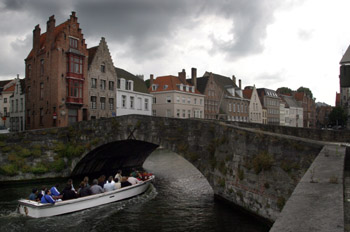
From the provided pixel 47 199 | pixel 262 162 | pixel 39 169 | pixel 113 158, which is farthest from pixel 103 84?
pixel 262 162

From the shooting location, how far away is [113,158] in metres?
28.2

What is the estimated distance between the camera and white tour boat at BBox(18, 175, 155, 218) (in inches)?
565

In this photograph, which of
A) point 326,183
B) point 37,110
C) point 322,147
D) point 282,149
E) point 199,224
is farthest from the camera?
point 37,110

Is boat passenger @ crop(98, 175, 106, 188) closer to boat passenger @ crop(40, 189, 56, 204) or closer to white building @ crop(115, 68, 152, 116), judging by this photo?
boat passenger @ crop(40, 189, 56, 204)

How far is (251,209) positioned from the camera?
13.2 metres

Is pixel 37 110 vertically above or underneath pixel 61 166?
above

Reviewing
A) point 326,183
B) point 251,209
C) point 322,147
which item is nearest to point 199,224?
point 251,209

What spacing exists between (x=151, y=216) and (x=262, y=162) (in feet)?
19.4

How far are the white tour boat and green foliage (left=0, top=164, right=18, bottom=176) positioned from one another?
8.22 meters

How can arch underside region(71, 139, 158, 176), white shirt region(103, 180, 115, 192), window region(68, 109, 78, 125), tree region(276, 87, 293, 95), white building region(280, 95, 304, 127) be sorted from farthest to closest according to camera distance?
tree region(276, 87, 293, 95) < white building region(280, 95, 304, 127) < window region(68, 109, 78, 125) < arch underside region(71, 139, 158, 176) < white shirt region(103, 180, 115, 192)

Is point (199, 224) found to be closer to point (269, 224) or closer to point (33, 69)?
point (269, 224)

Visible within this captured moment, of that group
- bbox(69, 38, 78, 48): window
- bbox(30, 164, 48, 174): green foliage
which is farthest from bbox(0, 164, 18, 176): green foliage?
bbox(69, 38, 78, 48): window

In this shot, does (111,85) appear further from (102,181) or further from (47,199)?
(47,199)

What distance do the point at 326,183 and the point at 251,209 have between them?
8.28 metres
